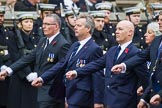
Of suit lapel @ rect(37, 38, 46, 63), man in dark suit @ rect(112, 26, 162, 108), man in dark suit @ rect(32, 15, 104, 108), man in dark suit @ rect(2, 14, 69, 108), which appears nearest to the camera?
man in dark suit @ rect(112, 26, 162, 108)

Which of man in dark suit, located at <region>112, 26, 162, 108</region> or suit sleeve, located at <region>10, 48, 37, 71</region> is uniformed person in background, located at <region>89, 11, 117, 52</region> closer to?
suit sleeve, located at <region>10, 48, 37, 71</region>

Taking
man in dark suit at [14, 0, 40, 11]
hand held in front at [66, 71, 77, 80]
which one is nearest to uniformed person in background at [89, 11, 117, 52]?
man in dark suit at [14, 0, 40, 11]

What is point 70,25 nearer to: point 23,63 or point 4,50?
point 4,50

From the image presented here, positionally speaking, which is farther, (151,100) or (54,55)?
(54,55)

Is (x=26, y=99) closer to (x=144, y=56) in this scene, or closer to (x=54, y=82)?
(x=54, y=82)

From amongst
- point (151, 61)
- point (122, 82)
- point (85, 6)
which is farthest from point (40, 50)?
point (85, 6)

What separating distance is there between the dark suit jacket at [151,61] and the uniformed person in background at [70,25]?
4196 mm

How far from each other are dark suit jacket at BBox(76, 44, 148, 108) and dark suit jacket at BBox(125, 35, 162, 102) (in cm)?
35

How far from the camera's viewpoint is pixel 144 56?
928 centimetres

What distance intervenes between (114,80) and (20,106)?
387cm

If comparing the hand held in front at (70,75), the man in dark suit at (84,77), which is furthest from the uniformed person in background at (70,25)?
the hand held in front at (70,75)

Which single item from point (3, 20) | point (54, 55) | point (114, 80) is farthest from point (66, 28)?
point (114, 80)

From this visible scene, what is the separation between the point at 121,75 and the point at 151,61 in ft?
2.16

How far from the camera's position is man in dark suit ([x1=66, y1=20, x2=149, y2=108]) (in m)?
9.66
